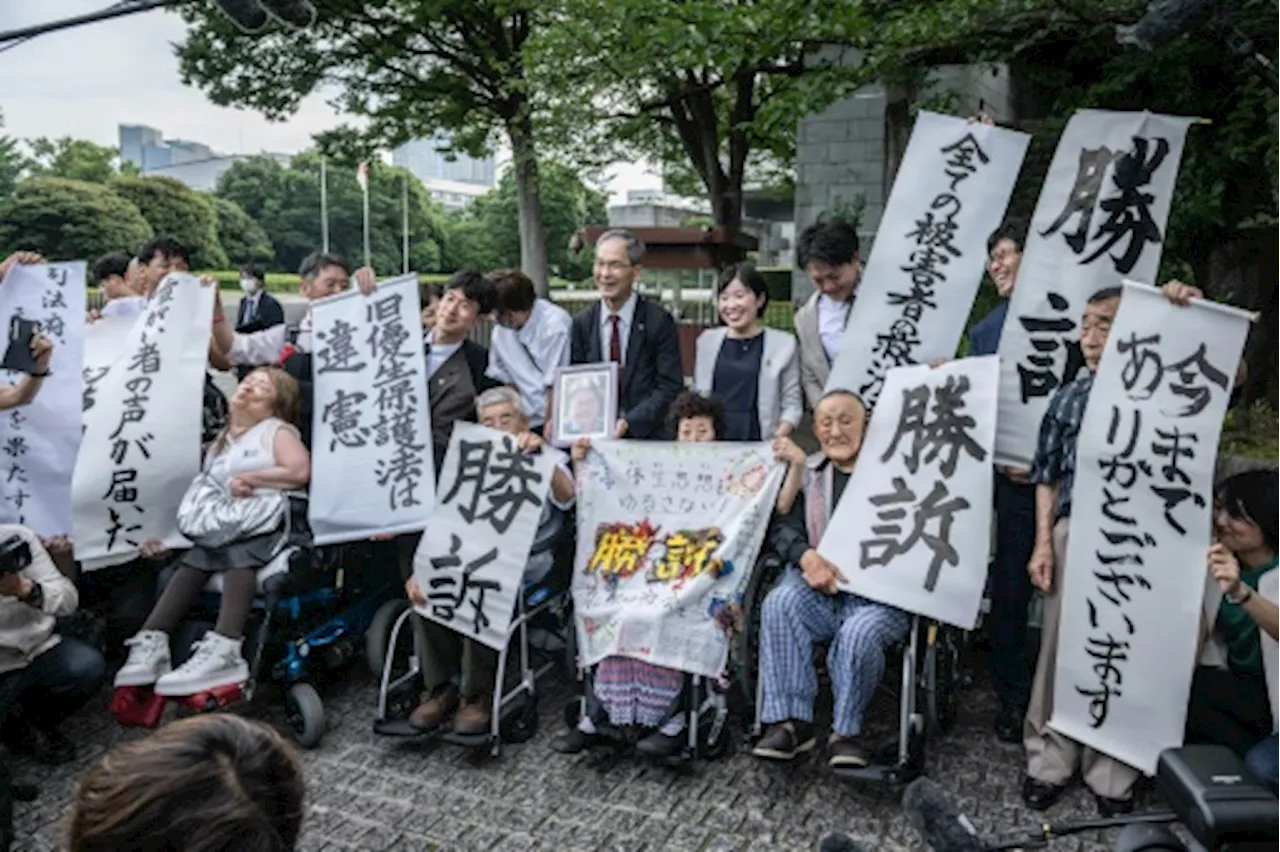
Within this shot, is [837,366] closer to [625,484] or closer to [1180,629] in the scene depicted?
[625,484]

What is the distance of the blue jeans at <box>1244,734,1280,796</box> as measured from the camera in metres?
3.10

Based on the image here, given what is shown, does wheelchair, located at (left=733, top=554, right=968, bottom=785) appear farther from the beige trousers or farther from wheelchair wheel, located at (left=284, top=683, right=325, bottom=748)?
wheelchair wheel, located at (left=284, top=683, right=325, bottom=748)

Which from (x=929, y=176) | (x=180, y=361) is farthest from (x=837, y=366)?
(x=180, y=361)

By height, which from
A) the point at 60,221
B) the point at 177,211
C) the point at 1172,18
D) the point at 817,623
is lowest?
the point at 817,623

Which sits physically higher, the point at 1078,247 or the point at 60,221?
the point at 60,221

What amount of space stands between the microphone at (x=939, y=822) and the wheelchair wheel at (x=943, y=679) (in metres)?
2.04

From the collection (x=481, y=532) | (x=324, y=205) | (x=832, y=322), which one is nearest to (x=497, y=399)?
(x=481, y=532)

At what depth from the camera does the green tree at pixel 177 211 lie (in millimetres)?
39625

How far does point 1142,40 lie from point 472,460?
11.2 feet

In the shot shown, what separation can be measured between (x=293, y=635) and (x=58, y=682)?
0.93 m

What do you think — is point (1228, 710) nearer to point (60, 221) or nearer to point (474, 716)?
point (474, 716)

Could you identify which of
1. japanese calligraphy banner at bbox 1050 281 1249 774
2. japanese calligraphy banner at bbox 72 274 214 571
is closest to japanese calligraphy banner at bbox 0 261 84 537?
japanese calligraphy banner at bbox 72 274 214 571

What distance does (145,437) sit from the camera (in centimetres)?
473

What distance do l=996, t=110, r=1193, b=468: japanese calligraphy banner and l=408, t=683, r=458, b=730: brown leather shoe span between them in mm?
2654
